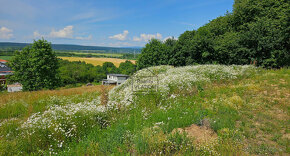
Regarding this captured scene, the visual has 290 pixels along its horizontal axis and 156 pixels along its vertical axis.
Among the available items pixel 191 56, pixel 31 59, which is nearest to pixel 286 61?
pixel 191 56

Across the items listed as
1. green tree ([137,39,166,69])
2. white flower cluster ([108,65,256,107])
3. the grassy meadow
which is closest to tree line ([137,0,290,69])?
green tree ([137,39,166,69])

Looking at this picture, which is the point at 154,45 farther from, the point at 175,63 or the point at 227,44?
the point at 227,44

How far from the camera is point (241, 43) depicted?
63.8ft

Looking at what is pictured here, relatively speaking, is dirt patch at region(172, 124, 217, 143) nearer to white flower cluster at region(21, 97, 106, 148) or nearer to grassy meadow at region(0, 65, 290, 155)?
grassy meadow at region(0, 65, 290, 155)

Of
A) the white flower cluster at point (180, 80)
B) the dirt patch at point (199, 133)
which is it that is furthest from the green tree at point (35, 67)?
the dirt patch at point (199, 133)

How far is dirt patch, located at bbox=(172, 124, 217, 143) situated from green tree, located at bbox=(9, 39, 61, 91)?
Result: 2899 centimetres

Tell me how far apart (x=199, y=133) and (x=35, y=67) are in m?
30.0

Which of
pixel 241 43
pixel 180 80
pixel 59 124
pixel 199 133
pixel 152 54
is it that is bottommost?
pixel 199 133

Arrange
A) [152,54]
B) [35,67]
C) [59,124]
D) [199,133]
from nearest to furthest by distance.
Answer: [199,133] < [59,124] < [35,67] < [152,54]

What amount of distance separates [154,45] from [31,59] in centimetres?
2299

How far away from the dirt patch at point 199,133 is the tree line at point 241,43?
1775 cm

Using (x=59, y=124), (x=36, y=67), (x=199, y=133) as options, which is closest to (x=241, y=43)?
(x=199, y=133)

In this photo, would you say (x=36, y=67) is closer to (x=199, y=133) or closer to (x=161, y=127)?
(x=161, y=127)

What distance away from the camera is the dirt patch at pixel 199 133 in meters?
4.36
